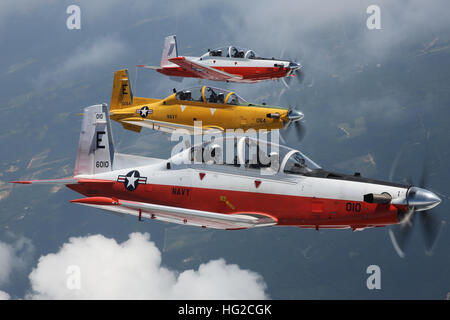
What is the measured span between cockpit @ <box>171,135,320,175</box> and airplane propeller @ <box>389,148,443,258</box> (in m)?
3.00

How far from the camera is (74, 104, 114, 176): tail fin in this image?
21.8 m

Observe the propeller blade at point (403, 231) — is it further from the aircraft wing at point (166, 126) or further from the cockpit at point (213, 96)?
the cockpit at point (213, 96)

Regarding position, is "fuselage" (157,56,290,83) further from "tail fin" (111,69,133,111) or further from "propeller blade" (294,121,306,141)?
"propeller blade" (294,121,306,141)

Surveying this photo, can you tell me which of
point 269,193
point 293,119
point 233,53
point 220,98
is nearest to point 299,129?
point 293,119

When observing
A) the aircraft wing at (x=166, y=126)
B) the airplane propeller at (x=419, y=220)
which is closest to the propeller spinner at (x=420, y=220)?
the airplane propeller at (x=419, y=220)

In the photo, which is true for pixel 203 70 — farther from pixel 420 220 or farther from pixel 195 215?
pixel 420 220

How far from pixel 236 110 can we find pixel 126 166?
33.8 feet

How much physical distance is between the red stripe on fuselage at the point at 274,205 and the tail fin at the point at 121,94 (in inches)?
619

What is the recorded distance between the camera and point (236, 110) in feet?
98.5

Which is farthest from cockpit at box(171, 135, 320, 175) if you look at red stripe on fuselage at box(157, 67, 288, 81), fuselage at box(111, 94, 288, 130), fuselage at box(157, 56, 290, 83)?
red stripe on fuselage at box(157, 67, 288, 81)

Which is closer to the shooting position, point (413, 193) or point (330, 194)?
point (413, 193)
